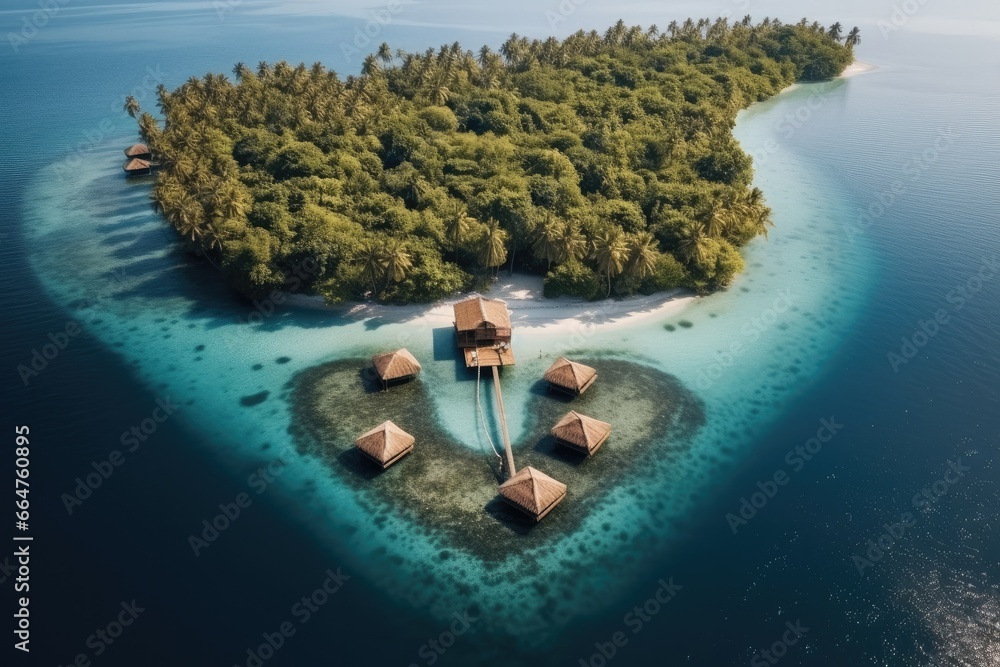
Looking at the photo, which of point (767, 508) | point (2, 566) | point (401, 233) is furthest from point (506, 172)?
point (2, 566)

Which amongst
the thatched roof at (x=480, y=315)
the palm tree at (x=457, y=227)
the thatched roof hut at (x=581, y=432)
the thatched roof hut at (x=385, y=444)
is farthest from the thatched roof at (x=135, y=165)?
the thatched roof hut at (x=581, y=432)

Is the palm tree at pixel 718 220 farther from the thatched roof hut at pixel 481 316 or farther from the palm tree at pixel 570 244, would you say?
the thatched roof hut at pixel 481 316

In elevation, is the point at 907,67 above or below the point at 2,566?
above

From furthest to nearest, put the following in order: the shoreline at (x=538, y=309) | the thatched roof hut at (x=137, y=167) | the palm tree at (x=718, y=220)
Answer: the thatched roof hut at (x=137, y=167) < the palm tree at (x=718, y=220) < the shoreline at (x=538, y=309)

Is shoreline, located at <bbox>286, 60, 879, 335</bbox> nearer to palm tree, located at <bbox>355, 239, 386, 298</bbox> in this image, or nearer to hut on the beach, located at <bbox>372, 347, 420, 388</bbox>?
palm tree, located at <bbox>355, 239, 386, 298</bbox>

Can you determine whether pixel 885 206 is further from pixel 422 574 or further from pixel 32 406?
pixel 32 406

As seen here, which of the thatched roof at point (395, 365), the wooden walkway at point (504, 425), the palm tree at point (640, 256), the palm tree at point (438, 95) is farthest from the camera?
the palm tree at point (438, 95)

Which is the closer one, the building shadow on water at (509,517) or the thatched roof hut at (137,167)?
the building shadow on water at (509,517)

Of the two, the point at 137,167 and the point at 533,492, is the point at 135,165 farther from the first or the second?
the point at 533,492
